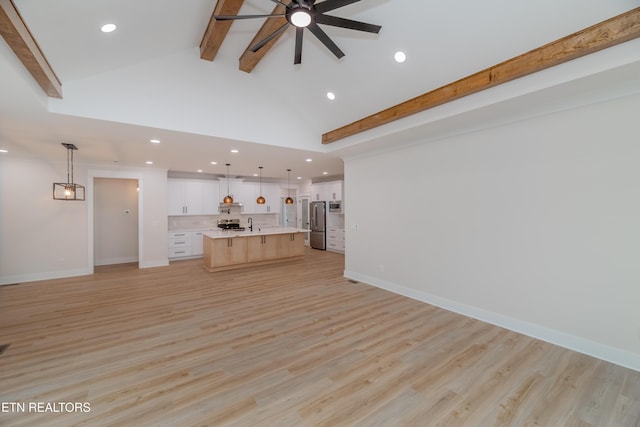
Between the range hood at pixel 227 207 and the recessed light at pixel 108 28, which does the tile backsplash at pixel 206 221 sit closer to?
the range hood at pixel 227 207

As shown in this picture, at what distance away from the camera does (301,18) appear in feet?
6.94

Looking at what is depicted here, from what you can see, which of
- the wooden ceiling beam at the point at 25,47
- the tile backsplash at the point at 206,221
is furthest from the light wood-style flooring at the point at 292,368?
the tile backsplash at the point at 206,221

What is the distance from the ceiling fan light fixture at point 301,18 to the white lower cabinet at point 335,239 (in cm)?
732

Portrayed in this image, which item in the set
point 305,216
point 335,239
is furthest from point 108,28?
point 305,216

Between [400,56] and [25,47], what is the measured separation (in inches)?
141

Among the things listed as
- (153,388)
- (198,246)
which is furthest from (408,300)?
(198,246)

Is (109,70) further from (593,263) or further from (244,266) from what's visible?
(593,263)

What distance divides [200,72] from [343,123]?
2463 millimetres

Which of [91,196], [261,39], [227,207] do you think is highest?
[261,39]

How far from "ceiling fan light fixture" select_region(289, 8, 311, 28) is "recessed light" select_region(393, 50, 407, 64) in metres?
1.47

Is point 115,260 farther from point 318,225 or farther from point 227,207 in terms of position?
point 318,225

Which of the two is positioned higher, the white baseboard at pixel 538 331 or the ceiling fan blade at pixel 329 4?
the ceiling fan blade at pixel 329 4

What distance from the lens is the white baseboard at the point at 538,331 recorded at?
2602 millimetres

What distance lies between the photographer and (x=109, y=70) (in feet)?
11.0
